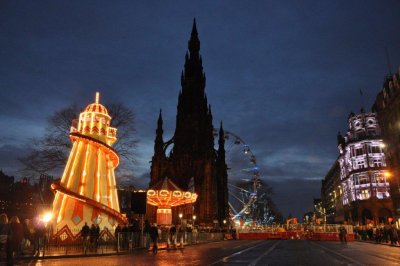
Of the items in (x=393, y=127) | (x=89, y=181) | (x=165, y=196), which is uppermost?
(x=393, y=127)

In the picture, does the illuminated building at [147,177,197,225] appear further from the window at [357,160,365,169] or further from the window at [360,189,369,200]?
the window at [357,160,365,169]

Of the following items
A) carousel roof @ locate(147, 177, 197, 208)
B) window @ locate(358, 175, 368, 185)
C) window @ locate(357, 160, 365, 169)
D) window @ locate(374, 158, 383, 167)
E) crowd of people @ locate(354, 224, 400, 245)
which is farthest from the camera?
window @ locate(357, 160, 365, 169)

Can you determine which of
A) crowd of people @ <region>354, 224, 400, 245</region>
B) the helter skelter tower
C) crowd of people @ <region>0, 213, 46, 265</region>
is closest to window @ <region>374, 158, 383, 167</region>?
crowd of people @ <region>354, 224, 400, 245</region>

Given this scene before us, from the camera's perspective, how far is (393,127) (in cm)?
5081

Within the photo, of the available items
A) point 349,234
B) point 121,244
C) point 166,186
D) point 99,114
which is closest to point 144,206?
point 121,244

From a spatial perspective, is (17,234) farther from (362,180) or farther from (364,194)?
(362,180)

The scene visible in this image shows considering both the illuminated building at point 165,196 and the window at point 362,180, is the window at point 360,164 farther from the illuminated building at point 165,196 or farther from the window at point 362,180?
the illuminated building at point 165,196

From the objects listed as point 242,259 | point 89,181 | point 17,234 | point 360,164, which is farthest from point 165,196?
point 360,164

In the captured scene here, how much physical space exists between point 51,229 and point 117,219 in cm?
456

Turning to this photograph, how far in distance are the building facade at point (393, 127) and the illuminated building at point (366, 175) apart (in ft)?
51.6

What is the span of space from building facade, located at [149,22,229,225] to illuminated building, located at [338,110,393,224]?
28.5 metres

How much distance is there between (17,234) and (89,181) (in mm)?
11743

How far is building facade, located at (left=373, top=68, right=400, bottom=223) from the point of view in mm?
49047

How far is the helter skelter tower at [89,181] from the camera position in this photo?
21.8 m
